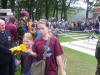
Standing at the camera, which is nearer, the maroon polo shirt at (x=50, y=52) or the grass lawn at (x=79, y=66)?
the maroon polo shirt at (x=50, y=52)

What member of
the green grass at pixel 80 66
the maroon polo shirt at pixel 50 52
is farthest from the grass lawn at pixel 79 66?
the maroon polo shirt at pixel 50 52

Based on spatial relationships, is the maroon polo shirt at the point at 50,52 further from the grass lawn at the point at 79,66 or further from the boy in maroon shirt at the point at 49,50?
the grass lawn at the point at 79,66

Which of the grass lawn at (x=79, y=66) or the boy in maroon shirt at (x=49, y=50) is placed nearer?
the boy in maroon shirt at (x=49, y=50)

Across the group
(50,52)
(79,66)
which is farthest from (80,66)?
(50,52)

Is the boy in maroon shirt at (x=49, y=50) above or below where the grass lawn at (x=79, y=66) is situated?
above

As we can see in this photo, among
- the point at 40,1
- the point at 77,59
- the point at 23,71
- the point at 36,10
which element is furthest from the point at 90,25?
the point at 36,10

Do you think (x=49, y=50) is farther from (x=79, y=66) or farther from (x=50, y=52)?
(x=79, y=66)

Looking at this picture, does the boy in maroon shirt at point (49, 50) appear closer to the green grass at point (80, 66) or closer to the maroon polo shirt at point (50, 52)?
the maroon polo shirt at point (50, 52)

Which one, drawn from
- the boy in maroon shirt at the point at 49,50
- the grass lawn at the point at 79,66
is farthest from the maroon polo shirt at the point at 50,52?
the grass lawn at the point at 79,66

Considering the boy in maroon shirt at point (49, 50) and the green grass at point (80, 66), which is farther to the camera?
the green grass at point (80, 66)

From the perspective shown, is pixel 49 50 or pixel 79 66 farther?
pixel 79 66

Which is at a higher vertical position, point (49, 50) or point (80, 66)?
point (49, 50)

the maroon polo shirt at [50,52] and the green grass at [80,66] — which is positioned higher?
the maroon polo shirt at [50,52]

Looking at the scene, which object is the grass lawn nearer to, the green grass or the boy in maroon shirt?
the green grass
